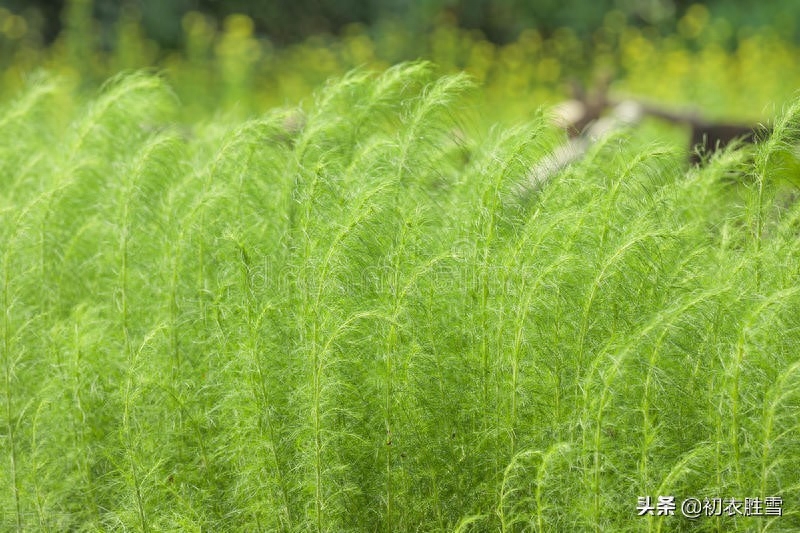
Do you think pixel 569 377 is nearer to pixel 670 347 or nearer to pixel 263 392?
pixel 670 347

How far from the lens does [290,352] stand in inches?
102

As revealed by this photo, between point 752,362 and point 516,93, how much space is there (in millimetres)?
6513

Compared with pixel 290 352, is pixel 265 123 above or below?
above

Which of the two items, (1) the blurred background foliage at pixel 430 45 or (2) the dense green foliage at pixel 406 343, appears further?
(1) the blurred background foliage at pixel 430 45

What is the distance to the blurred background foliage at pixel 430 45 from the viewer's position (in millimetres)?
8133

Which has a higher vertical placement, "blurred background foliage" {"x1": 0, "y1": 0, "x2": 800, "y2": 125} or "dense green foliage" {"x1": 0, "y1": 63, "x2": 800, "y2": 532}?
"blurred background foliage" {"x1": 0, "y1": 0, "x2": 800, "y2": 125}

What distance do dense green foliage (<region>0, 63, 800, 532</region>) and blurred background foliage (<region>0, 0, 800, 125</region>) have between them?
476 centimetres

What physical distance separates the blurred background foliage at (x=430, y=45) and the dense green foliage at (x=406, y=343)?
4.76m

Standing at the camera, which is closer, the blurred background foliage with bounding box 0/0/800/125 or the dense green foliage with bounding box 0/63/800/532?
the dense green foliage with bounding box 0/63/800/532

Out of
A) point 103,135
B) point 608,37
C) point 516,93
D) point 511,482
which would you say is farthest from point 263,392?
point 608,37

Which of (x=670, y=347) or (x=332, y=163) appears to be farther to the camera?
(x=332, y=163)

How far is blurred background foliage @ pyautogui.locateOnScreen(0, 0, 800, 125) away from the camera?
813 cm

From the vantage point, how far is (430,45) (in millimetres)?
9539

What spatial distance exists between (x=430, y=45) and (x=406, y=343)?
24.1 feet
